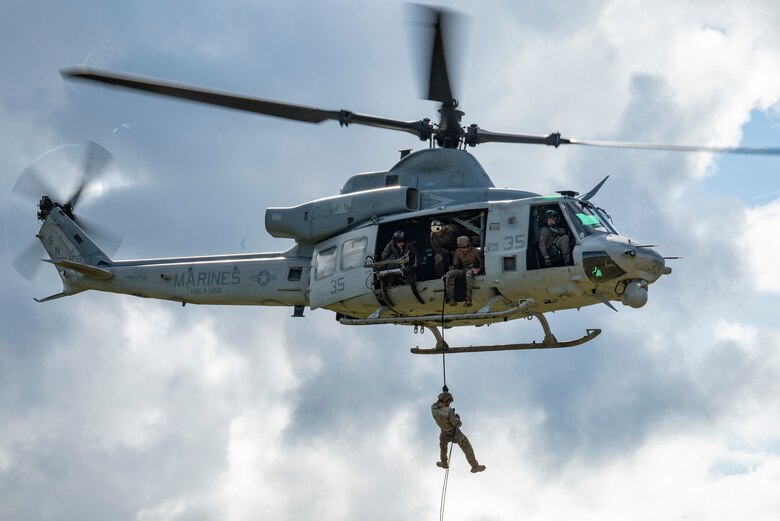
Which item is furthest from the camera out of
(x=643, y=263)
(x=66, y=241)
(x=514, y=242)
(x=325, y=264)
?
(x=66, y=241)

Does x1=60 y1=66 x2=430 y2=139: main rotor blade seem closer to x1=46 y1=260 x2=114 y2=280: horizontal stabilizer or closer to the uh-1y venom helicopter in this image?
the uh-1y venom helicopter

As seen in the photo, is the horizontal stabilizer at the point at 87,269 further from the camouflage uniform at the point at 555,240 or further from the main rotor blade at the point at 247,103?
the camouflage uniform at the point at 555,240

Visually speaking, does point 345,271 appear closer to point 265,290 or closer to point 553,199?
point 265,290

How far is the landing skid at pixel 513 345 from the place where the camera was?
2220cm

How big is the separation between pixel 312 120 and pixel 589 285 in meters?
6.49

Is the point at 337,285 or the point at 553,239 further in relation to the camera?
the point at 337,285

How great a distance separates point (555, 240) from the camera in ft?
70.8

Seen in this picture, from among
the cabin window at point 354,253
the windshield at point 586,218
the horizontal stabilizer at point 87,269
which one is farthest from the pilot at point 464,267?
the horizontal stabilizer at point 87,269

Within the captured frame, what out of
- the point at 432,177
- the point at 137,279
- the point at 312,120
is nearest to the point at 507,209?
the point at 432,177

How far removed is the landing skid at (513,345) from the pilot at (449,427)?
1659mm

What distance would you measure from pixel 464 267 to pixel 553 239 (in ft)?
5.59

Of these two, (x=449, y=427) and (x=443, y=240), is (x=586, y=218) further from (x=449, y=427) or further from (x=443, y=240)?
(x=449, y=427)

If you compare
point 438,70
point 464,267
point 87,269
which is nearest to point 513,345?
point 464,267

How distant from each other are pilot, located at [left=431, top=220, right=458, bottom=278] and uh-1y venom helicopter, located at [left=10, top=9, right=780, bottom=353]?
5.6 inches
